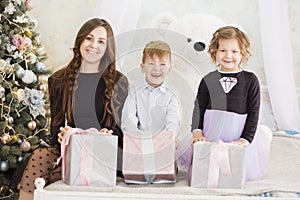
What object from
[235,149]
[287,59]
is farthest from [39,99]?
[287,59]

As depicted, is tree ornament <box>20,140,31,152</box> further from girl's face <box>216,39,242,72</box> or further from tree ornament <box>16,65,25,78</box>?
girl's face <box>216,39,242,72</box>

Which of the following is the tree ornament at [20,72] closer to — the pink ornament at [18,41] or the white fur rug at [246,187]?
the pink ornament at [18,41]

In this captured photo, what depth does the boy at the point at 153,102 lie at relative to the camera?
8.64ft

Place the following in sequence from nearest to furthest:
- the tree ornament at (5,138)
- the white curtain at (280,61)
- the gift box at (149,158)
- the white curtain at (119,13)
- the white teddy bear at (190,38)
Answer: the gift box at (149,158) → the tree ornament at (5,138) → the white teddy bear at (190,38) → the white curtain at (119,13) → the white curtain at (280,61)

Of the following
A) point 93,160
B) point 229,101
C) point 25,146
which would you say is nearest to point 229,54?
point 229,101

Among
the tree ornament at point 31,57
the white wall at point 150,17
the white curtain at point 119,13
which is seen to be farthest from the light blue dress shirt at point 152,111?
the white wall at point 150,17

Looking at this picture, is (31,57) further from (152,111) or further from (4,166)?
(152,111)

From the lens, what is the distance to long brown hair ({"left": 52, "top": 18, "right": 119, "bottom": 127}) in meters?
2.69

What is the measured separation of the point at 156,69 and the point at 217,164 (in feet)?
1.60

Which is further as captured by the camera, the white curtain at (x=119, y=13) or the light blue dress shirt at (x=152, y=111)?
the white curtain at (x=119, y=13)

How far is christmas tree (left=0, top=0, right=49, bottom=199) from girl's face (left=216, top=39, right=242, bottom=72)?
109cm

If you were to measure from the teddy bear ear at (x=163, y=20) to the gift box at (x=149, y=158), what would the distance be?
4.81 ft

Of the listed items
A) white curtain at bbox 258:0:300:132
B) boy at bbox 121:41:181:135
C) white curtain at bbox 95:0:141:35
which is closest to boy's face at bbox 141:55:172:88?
boy at bbox 121:41:181:135

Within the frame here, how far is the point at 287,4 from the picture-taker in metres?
4.03
